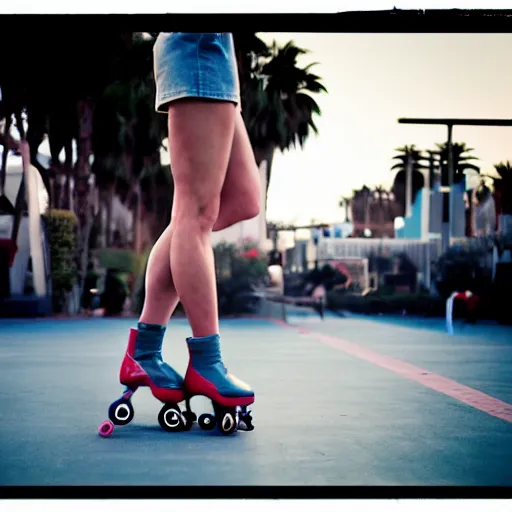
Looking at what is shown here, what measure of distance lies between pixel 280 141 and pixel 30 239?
1.82 metres

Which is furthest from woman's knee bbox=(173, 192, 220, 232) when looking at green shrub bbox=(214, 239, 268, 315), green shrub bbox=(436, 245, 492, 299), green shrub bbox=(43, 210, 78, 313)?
green shrub bbox=(436, 245, 492, 299)

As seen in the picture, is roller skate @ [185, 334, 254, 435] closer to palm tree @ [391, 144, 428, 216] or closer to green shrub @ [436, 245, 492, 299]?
palm tree @ [391, 144, 428, 216]

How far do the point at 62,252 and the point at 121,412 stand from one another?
13.2 ft

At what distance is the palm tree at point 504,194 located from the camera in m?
6.99

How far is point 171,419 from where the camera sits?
2.71 metres

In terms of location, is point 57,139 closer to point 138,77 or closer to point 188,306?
point 138,77

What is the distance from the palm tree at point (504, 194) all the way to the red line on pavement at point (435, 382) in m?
1.69

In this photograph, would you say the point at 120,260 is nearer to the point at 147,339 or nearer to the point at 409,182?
the point at 409,182

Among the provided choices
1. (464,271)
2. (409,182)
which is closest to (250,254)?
(409,182)

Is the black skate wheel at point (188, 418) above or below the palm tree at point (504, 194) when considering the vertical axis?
below

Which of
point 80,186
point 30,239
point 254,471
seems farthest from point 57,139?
point 254,471

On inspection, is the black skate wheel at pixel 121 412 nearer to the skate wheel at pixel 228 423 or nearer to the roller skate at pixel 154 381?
the roller skate at pixel 154 381

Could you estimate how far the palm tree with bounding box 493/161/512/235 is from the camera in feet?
22.9

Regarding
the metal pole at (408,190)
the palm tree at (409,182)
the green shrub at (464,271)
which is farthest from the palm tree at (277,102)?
the green shrub at (464,271)
